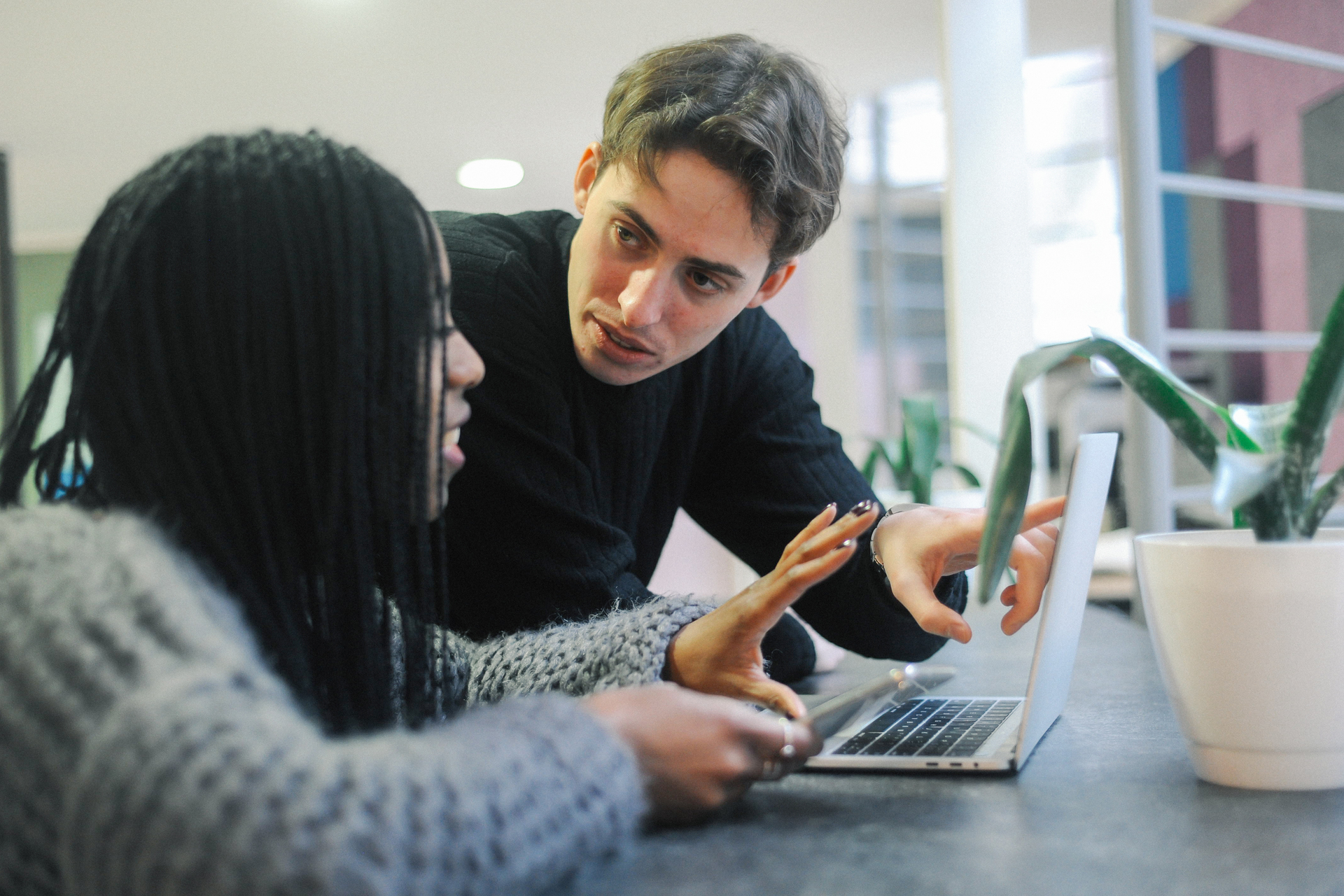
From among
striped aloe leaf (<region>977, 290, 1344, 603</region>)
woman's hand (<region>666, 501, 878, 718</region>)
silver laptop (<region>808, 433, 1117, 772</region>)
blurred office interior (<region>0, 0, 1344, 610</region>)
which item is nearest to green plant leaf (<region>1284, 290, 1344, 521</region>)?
striped aloe leaf (<region>977, 290, 1344, 603</region>)

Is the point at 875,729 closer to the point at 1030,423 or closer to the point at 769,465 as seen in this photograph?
the point at 1030,423

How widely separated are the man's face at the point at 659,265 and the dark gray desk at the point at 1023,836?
0.54m

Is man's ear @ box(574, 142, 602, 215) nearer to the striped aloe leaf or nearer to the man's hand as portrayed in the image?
the man's hand

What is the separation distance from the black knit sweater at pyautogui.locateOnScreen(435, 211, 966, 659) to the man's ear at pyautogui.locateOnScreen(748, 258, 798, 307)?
60 millimetres

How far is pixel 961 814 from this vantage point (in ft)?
2.01

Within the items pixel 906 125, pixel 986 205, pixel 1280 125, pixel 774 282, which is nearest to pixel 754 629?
pixel 774 282

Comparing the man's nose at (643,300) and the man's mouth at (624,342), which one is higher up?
the man's nose at (643,300)

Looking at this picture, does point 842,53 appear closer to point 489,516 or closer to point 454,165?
point 454,165

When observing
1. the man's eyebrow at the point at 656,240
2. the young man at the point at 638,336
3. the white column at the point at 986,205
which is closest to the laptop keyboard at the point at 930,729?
the young man at the point at 638,336

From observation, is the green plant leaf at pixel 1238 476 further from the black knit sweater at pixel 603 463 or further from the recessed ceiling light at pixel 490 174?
the recessed ceiling light at pixel 490 174

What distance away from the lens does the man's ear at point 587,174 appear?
1229 mm

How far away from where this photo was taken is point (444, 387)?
693 mm

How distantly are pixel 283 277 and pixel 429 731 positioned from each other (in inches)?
11.1

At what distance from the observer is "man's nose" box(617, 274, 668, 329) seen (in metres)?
1.07
